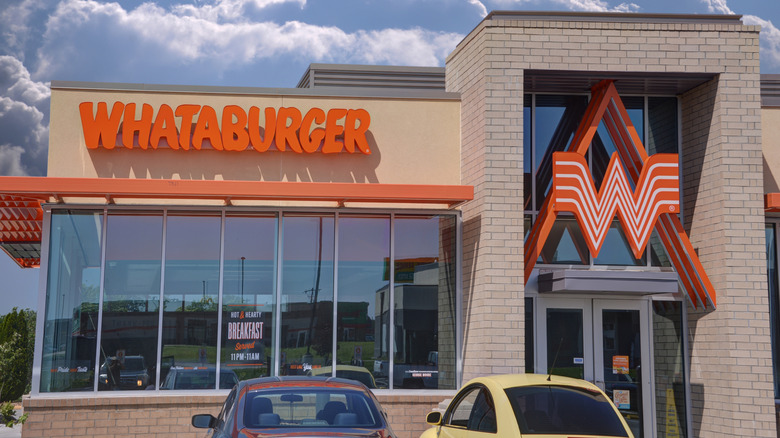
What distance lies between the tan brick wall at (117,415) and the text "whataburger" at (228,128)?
4.04 metres

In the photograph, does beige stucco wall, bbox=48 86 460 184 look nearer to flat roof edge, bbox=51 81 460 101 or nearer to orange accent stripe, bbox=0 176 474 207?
flat roof edge, bbox=51 81 460 101

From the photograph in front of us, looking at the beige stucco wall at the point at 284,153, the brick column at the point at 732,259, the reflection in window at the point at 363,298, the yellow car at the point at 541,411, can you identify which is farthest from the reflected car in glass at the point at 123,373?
the brick column at the point at 732,259

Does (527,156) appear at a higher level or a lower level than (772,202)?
higher

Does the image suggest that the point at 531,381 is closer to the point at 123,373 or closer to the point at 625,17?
the point at 123,373

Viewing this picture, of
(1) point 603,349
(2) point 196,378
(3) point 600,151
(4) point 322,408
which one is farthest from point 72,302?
(3) point 600,151

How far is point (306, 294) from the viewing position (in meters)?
13.8

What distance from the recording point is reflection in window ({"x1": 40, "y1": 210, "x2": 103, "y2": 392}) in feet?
42.4

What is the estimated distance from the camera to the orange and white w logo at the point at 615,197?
13.4m

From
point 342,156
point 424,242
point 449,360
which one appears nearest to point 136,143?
point 342,156

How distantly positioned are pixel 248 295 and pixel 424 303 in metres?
2.94

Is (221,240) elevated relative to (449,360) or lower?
elevated

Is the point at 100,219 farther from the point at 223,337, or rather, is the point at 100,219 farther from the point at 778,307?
the point at 778,307

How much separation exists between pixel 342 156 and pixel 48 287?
515 centimetres

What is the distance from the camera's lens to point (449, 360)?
13922mm
